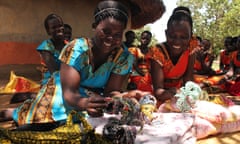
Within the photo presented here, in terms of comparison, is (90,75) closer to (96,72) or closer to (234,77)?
(96,72)

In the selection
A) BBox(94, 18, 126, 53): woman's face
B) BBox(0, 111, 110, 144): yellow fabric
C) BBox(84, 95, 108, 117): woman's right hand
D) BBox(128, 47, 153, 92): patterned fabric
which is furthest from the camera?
BBox(128, 47, 153, 92): patterned fabric

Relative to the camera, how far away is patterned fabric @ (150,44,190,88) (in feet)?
9.14

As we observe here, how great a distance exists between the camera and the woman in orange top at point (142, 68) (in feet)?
11.9

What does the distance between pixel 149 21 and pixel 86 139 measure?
695cm

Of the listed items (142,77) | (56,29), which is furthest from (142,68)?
(56,29)

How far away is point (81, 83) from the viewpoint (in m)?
1.94

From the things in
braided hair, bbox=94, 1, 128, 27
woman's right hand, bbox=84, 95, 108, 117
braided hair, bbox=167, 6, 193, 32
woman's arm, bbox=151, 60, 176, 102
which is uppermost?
braided hair, bbox=167, 6, 193, 32

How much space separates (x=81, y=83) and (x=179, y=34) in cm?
104

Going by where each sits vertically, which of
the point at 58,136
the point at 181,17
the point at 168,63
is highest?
the point at 181,17

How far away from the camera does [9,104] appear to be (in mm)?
3486

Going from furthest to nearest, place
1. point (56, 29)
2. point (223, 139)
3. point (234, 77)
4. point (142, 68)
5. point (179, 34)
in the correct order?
point (142, 68)
point (234, 77)
point (56, 29)
point (179, 34)
point (223, 139)

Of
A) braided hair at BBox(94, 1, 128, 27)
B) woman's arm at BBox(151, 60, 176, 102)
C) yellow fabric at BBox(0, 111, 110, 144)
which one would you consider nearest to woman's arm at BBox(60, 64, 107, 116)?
yellow fabric at BBox(0, 111, 110, 144)

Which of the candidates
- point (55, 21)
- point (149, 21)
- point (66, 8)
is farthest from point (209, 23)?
point (55, 21)

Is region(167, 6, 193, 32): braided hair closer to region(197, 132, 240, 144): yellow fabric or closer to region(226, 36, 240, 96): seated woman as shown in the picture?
region(197, 132, 240, 144): yellow fabric
